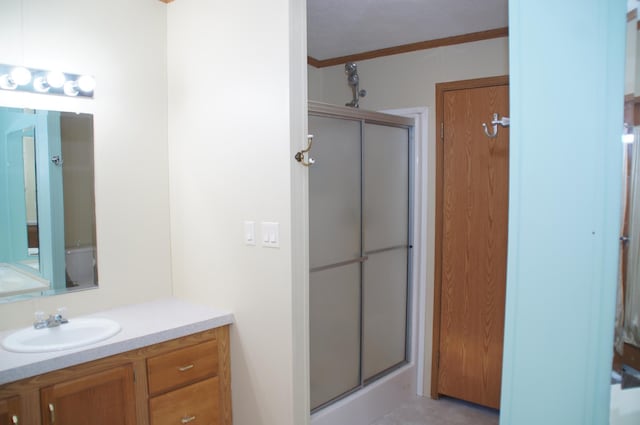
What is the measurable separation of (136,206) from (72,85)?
0.66 metres

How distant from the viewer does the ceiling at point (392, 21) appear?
2.37 metres

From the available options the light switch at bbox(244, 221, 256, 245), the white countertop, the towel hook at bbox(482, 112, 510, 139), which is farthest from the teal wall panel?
the white countertop

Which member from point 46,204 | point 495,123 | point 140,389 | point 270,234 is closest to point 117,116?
point 46,204

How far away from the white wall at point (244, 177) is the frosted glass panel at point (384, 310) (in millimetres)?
922

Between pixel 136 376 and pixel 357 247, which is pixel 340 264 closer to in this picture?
pixel 357 247

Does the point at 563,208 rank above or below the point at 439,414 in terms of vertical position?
above

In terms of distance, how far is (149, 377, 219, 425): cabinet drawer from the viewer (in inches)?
77.1

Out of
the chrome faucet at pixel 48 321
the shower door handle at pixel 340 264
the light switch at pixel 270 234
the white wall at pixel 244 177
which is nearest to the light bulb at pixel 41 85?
the white wall at pixel 244 177

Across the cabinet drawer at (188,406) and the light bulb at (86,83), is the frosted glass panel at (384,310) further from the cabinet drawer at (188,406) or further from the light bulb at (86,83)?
the light bulb at (86,83)

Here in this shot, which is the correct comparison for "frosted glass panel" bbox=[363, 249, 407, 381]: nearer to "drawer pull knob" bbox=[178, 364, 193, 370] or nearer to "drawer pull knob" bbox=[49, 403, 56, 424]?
"drawer pull knob" bbox=[178, 364, 193, 370]

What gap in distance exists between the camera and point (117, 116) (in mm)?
2293

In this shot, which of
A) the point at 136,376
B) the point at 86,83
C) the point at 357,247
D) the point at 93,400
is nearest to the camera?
the point at 93,400

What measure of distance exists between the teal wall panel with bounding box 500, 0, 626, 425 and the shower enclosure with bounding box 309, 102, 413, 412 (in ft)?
5.00

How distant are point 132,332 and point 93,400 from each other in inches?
11.4
